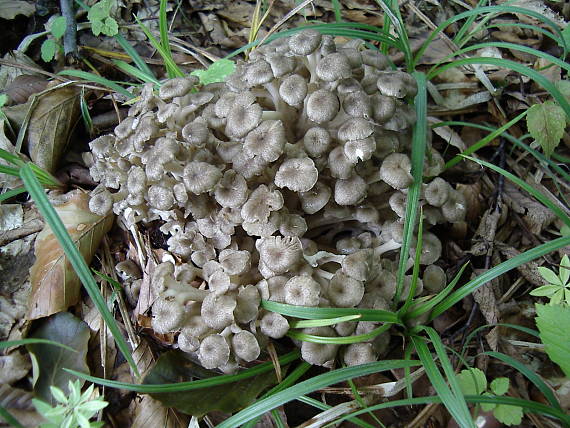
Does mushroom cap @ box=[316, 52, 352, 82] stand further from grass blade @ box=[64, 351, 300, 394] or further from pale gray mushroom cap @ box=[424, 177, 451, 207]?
grass blade @ box=[64, 351, 300, 394]

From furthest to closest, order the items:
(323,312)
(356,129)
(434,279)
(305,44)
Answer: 1. (434,279)
2. (305,44)
3. (356,129)
4. (323,312)

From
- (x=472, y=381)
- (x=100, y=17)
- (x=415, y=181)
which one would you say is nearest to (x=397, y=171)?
(x=415, y=181)

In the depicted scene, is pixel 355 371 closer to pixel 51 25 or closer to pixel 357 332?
pixel 357 332

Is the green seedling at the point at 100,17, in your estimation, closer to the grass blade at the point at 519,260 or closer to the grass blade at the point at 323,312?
the grass blade at the point at 323,312

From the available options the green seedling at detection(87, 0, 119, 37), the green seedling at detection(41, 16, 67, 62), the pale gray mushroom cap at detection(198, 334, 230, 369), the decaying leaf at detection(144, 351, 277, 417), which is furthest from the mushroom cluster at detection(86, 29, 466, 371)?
the green seedling at detection(41, 16, 67, 62)

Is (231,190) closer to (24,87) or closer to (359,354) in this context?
(359,354)

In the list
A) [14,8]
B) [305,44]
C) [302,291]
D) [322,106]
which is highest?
[305,44]
